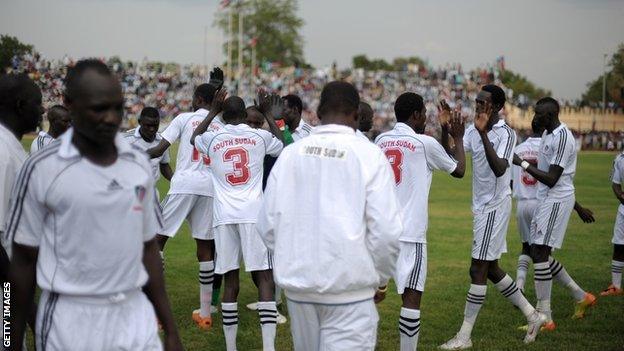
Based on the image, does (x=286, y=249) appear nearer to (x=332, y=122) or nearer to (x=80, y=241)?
(x=332, y=122)

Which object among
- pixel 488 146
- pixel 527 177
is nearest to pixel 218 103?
pixel 488 146

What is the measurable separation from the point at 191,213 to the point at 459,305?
379 cm

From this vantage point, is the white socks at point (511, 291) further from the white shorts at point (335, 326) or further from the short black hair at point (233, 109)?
the white shorts at point (335, 326)

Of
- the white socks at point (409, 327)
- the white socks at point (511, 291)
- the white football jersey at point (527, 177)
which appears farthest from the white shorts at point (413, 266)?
the white football jersey at point (527, 177)

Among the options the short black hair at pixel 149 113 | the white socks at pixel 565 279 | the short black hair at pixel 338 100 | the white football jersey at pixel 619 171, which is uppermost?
the short black hair at pixel 338 100

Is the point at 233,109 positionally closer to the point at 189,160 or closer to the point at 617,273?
the point at 189,160

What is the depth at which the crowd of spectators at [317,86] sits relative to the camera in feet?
233

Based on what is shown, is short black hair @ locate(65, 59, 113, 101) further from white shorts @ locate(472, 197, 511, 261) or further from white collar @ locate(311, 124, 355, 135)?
white shorts @ locate(472, 197, 511, 261)

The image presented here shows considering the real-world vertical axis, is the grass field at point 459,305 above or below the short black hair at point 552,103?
below

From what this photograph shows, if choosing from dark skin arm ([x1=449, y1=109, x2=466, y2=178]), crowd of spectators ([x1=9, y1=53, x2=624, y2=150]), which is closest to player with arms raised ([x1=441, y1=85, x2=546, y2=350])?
dark skin arm ([x1=449, y1=109, x2=466, y2=178])

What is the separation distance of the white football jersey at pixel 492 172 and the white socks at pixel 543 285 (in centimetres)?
128

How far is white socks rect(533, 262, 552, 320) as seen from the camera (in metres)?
9.32

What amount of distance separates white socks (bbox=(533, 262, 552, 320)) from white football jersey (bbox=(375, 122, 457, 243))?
8.10 feet

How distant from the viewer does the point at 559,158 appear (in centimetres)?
914
